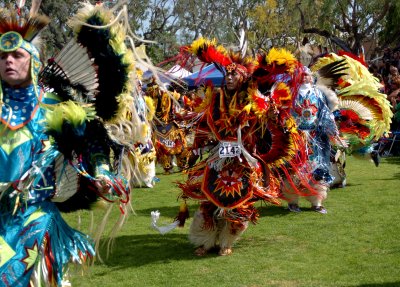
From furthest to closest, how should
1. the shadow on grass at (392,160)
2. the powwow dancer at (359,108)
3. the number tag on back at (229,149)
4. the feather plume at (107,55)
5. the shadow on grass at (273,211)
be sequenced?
1. the shadow on grass at (392,160)
2. the powwow dancer at (359,108)
3. the shadow on grass at (273,211)
4. the number tag on back at (229,149)
5. the feather plume at (107,55)

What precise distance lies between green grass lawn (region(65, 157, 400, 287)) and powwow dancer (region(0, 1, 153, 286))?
1.75 feet

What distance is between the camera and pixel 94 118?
326 cm

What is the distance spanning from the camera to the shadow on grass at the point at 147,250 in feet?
18.1

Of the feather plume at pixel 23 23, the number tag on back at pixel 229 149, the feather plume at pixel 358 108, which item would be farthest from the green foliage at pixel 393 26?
the feather plume at pixel 23 23

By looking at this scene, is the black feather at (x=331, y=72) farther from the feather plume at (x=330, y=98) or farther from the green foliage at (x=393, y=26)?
the green foliage at (x=393, y=26)

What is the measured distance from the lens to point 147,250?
19.6 feet

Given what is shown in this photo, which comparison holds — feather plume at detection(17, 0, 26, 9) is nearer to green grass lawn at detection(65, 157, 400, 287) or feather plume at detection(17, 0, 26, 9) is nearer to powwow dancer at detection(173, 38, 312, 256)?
green grass lawn at detection(65, 157, 400, 287)

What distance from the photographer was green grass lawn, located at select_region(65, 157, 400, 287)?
489cm

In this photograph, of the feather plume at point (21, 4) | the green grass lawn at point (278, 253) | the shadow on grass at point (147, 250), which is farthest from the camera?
the shadow on grass at point (147, 250)

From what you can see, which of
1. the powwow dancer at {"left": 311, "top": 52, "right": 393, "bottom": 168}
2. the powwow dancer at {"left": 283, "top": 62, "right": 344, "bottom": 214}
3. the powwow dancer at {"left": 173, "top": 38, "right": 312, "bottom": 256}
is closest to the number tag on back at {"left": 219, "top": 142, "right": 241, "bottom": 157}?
the powwow dancer at {"left": 173, "top": 38, "right": 312, "bottom": 256}

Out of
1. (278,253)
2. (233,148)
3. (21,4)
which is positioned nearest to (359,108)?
(278,253)

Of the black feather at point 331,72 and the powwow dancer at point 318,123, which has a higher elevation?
the black feather at point 331,72

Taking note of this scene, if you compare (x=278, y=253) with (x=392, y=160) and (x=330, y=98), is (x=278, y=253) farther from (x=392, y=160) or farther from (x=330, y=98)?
(x=392, y=160)

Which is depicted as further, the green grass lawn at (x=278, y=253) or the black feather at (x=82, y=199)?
the green grass lawn at (x=278, y=253)
